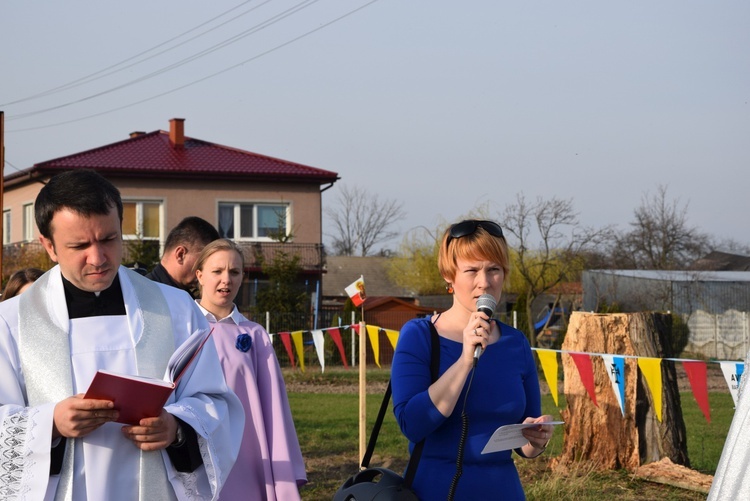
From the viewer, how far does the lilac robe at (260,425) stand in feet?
15.7

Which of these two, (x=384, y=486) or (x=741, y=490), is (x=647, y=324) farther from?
(x=741, y=490)

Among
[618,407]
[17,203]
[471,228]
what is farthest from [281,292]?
[471,228]

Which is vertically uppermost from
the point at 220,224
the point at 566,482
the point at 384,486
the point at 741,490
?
the point at 220,224

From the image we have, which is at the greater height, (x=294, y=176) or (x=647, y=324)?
(x=294, y=176)

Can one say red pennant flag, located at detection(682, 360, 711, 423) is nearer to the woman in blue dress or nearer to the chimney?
the woman in blue dress

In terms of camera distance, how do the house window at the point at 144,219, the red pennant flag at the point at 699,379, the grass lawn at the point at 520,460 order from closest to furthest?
the red pennant flag at the point at 699,379 → the grass lawn at the point at 520,460 → the house window at the point at 144,219

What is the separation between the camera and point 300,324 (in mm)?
29875

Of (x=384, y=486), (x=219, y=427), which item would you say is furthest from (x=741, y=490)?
(x=219, y=427)

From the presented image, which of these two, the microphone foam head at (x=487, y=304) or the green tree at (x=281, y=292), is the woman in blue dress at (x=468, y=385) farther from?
the green tree at (x=281, y=292)

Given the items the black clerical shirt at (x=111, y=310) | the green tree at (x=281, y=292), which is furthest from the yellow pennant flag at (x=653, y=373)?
the green tree at (x=281, y=292)

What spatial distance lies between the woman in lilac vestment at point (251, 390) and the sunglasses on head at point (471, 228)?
1685 millimetres

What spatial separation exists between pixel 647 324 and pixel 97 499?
736 cm

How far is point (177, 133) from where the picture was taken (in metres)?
38.8

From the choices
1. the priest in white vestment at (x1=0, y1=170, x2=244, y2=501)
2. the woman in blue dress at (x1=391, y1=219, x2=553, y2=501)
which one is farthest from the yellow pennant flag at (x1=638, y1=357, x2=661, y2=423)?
the priest in white vestment at (x1=0, y1=170, x2=244, y2=501)
